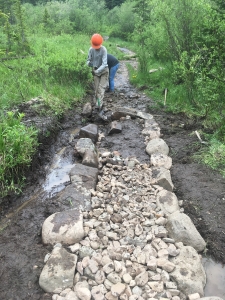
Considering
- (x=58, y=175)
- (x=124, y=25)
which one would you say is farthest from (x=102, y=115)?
(x=124, y=25)

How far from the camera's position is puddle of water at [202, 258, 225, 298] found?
2651mm

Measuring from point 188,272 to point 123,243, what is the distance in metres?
0.78

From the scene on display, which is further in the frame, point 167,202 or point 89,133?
point 89,133

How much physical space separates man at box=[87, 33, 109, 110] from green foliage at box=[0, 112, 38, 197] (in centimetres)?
289

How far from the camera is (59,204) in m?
3.60

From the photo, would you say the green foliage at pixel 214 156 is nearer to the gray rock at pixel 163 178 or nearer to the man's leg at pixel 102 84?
the gray rock at pixel 163 178

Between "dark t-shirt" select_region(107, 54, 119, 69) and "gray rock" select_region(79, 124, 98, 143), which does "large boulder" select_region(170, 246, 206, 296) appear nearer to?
"gray rock" select_region(79, 124, 98, 143)

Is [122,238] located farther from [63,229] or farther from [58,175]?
[58,175]

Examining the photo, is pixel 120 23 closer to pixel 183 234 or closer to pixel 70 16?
pixel 70 16

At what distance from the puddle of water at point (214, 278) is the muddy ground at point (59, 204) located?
0.11m

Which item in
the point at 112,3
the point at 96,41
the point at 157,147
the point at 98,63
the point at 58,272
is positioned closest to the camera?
the point at 58,272

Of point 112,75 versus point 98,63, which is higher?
point 98,63

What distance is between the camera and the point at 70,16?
23.4 m

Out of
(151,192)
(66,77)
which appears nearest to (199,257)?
(151,192)
